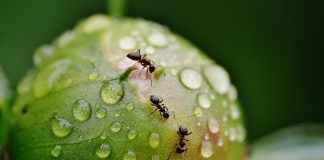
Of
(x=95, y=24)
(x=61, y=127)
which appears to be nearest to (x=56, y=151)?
(x=61, y=127)

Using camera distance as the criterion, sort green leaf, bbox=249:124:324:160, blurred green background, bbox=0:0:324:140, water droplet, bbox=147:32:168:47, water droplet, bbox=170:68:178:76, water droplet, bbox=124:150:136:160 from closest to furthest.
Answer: water droplet, bbox=124:150:136:160, water droplet, bbox=170:68:178:76, water droplet, bbox=147:32:168:47, green leaf, bbox=249:124:324:160, blurred green background, bbox=0:0:324:140

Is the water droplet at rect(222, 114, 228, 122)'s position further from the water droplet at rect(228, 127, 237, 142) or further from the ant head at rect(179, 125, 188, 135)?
the ant head at rect(179, 125, 188, 135)

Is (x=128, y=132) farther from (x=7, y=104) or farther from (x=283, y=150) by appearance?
(x=283, y=150)

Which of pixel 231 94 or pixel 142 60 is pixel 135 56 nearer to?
pixel 142 60

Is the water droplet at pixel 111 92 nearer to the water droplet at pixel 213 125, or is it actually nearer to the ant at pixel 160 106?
the ant at pixel 160 106

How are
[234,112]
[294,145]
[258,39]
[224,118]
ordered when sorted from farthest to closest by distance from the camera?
[258,39], [294,145], [234,112], [224,118]

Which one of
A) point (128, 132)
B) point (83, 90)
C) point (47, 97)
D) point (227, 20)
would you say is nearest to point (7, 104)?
point (47, 97)

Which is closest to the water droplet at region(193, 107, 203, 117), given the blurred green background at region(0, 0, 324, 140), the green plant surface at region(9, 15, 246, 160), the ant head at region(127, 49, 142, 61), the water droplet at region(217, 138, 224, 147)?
the green plant surface at region(9, 15, 246, 160)
